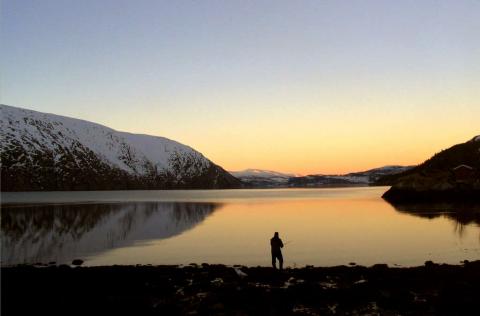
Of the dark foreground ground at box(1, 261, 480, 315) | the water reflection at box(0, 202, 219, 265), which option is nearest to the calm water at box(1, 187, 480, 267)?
the water reflection at box(0, 202, 219, 265)

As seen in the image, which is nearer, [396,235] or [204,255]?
[204,255]

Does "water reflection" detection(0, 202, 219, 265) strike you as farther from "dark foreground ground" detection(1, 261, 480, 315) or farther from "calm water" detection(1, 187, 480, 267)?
"dark foreground ground" detection(1, 261, 480, 315)

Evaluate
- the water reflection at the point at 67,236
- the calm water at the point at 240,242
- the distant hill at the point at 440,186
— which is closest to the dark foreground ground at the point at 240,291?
the calm water at the point at 240,242

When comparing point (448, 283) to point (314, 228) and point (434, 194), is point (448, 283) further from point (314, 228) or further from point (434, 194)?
point (434, 194)

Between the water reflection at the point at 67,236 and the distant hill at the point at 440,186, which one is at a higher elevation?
Answer: the distant hill at the point at 440,186

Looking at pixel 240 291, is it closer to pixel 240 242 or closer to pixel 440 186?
pixel 240 242

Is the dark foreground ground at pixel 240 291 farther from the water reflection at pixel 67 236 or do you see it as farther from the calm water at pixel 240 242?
the water reflection at pixel 67 236

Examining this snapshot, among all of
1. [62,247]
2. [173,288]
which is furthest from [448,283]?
[62,247]

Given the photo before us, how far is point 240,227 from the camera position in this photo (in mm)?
63500

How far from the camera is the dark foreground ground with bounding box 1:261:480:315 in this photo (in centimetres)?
2003

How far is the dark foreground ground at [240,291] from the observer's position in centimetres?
2003

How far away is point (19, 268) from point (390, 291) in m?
24.3

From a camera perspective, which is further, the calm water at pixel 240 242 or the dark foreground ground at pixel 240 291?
the calm water at pixel 240 242

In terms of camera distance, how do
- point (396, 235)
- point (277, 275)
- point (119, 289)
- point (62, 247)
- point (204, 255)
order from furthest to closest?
point (396, 235)
point (62, 247)
point (204, 255)
point (277, 275)
point (119, 289)
